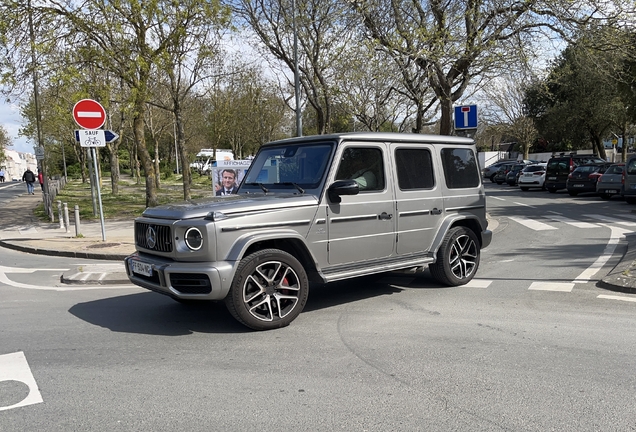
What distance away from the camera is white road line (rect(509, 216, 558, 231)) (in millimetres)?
13218

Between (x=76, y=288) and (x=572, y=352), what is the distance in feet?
21.7

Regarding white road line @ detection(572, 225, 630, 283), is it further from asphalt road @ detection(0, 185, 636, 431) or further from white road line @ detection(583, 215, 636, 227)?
white road line @ detection(583, 215, 636, 227)

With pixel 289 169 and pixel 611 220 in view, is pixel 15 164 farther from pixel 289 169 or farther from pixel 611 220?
pixel 289 169

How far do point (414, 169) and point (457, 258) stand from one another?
1.44m

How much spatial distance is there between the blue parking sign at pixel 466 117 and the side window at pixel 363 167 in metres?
6.45

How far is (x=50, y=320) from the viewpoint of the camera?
19.1 feet

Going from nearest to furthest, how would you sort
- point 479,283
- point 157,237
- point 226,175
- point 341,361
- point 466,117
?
1. point 341,361
2. point 157,237
3. point 479,283
4. point 466,117
5. point 226,175

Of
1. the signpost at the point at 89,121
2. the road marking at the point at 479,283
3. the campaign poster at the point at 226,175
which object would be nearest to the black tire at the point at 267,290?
the road marking at the point at 479,283

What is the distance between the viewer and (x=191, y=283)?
492 centimetres

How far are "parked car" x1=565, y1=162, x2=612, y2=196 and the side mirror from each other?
20268 millimetres

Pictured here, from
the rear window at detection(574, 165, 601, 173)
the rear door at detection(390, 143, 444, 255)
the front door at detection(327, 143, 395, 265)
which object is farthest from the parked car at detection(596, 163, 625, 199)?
the front door at detection(327, 143, 395, 265)

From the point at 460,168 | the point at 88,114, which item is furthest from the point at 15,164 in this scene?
the point at 460,168

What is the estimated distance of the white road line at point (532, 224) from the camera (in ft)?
43.4

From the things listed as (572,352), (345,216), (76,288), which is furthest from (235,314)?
(76,288)
